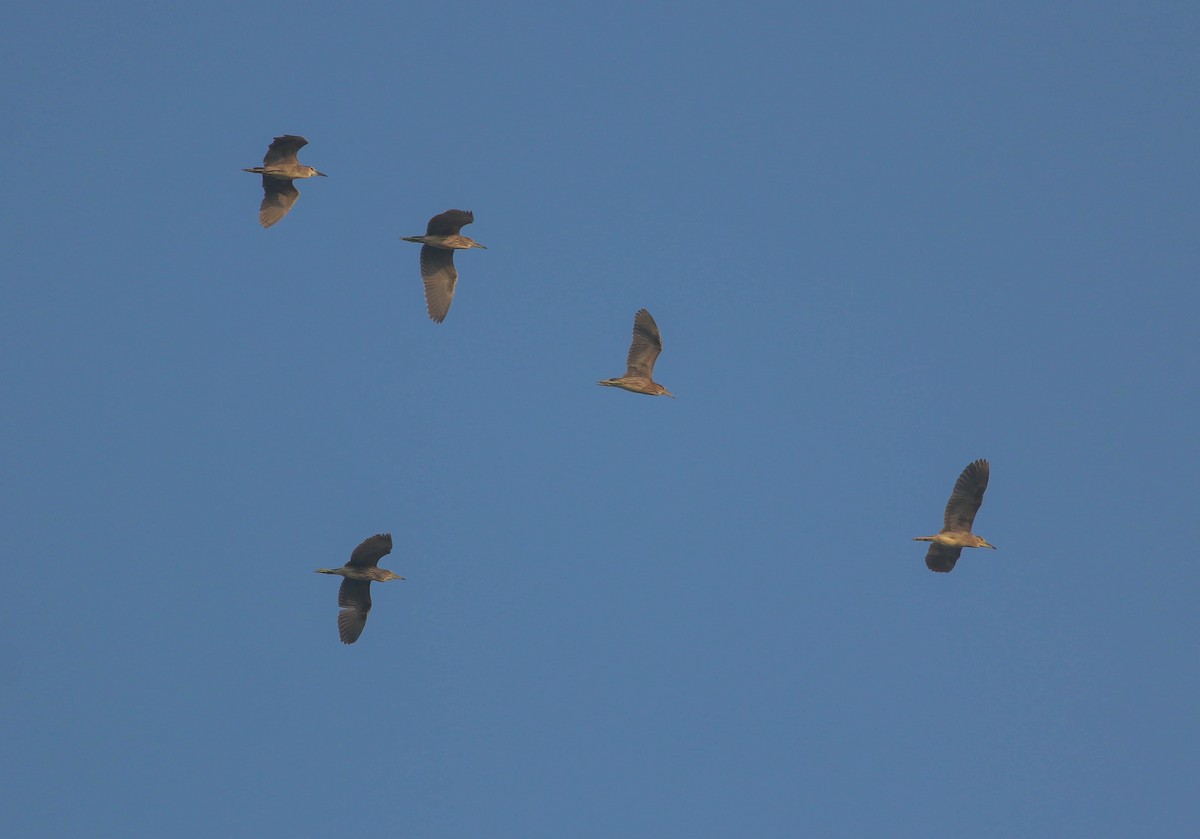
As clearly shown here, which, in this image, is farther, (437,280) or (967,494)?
(437,280)

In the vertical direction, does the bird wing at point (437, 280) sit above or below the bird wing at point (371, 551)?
above

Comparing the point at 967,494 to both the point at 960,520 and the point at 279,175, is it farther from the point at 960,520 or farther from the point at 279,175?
the point at 279,175

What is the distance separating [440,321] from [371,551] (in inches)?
236

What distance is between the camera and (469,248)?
135ft

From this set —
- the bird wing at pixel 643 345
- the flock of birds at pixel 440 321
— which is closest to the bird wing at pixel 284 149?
the flock of birds at pixel 440 321

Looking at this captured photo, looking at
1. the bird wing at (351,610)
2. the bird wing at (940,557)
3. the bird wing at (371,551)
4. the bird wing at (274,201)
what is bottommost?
the bird wing at (351,610)

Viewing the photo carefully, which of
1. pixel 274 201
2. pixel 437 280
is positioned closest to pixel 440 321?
pixel 437 280

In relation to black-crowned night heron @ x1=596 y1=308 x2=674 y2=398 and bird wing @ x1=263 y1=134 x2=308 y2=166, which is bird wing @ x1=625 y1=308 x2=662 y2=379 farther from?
bird wing @ x1=263 y1=134 x2=308 y2=166

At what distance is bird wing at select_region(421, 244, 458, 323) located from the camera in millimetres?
41219

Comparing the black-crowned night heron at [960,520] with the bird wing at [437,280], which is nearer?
the black-crowned night heron at [960,520]

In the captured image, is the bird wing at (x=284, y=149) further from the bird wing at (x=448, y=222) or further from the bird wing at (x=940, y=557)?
the bird wing at (x=940, y=557)

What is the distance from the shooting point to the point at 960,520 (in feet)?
131

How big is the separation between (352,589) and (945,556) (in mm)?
13900

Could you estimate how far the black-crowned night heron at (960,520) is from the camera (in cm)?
3931
